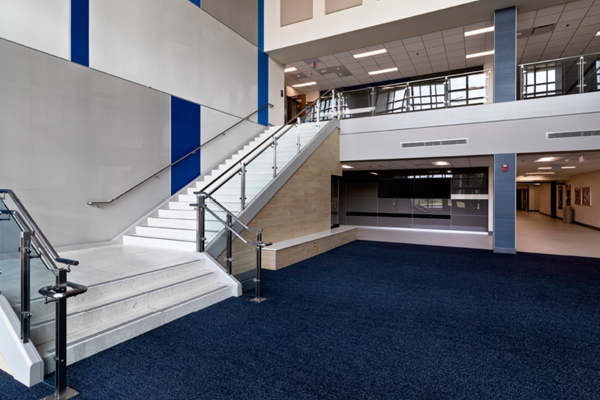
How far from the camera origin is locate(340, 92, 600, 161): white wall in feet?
24.6

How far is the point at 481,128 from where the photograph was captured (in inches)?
330

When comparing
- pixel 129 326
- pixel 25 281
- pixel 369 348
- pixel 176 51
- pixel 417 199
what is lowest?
pixel 369 348

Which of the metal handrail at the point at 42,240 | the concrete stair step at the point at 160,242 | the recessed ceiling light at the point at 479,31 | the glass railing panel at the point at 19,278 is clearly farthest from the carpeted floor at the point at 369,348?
the recessed ceiling light at the point at 479,31

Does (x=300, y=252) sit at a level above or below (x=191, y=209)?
below

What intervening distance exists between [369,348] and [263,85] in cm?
949

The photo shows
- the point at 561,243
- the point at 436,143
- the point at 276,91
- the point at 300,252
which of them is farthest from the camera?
the point at 276,91

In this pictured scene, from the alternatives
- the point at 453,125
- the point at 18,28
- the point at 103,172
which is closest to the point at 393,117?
the point at 453,125

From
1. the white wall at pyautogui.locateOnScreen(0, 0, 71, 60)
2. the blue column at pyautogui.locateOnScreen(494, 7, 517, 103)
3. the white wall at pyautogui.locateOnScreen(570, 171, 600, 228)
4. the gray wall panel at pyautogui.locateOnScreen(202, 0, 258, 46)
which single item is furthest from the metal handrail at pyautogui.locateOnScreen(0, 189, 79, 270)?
the white wall at pyautogui.locateOnScreen(570, 171, 600, 228)

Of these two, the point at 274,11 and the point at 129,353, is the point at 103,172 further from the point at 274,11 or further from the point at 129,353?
the point at 274,11

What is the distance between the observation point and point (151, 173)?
22.2 ft

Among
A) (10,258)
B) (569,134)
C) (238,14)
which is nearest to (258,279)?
(10,258)

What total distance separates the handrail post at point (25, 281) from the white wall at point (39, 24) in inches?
152

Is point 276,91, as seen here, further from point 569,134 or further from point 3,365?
point 3,365

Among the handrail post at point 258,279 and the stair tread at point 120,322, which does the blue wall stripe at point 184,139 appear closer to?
the handrail post at point 258,279
